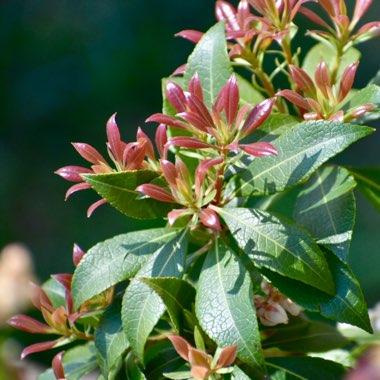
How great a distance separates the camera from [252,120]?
104 cm

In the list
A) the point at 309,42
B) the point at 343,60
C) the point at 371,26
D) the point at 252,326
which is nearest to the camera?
the point at 252,326

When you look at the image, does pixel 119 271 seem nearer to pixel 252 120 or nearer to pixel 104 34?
pixel 252 120

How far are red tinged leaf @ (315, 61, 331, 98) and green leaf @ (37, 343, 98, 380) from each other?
0.56 metres

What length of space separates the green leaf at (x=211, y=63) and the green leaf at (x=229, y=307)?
281 mm

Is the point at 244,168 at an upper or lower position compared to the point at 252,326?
upper

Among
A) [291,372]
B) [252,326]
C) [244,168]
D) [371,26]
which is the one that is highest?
[371,26]

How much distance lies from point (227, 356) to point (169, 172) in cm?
26

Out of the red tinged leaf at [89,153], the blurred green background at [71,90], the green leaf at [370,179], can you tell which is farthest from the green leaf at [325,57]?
the blurred green background at [71,90]

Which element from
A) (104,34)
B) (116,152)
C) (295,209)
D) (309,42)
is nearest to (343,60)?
(295,209)

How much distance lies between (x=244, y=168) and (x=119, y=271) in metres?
0.23

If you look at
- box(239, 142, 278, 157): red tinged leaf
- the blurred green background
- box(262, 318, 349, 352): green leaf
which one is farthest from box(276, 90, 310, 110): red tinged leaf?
the blurred green background

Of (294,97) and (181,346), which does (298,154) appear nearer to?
(294,97)

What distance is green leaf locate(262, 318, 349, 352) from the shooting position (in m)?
1.20

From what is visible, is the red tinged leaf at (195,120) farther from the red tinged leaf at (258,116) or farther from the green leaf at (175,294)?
the green leaf at (175,294)
